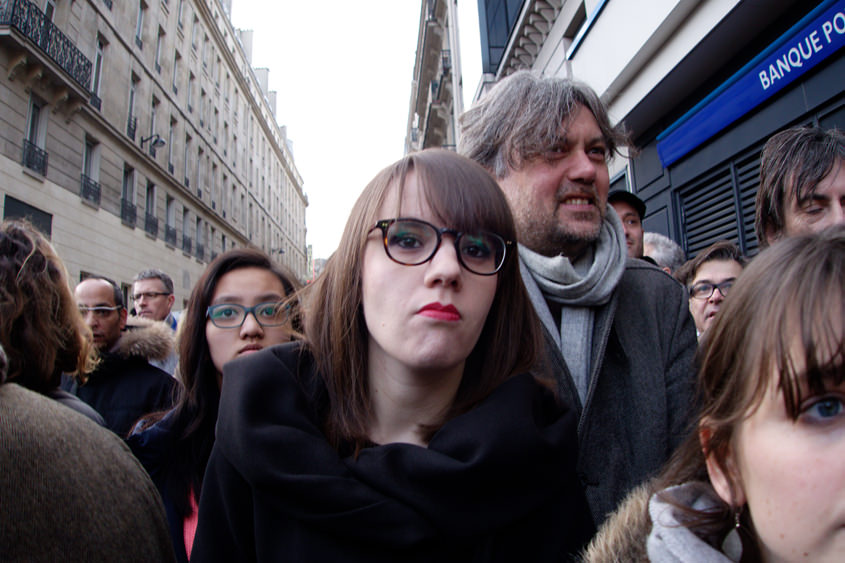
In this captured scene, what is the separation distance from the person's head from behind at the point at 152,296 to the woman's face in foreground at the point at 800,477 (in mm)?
5727

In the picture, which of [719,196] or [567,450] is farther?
[719,196]

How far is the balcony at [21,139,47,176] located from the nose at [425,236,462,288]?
16.7 meters

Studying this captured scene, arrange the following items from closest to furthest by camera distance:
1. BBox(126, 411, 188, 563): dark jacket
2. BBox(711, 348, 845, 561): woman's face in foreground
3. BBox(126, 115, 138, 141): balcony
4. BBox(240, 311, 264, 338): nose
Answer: BBox(711, 348, 845, 561): woman's face in foreground, BBox(126, 411, 188, 563): dark jacket, BBox(240, 311, 264, 338): nose, BBox(126, 115, 138, 141): balcony

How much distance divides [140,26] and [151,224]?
7932 mm

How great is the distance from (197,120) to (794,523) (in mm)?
31404

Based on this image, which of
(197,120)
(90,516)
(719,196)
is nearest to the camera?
(90,516)

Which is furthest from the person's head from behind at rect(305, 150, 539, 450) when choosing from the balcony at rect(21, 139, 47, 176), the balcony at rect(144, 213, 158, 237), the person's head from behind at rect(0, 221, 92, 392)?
the balcony at rect(144, 213, 158, 237)

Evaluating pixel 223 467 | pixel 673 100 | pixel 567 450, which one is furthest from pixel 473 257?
pixel 673 100

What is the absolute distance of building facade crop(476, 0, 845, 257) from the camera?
15.1 ft

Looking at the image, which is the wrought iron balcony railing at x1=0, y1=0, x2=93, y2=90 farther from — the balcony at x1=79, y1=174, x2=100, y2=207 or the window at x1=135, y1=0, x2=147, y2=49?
the window at x1=135, y1=0, x2=147, y2=49

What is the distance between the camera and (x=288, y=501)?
1186mm

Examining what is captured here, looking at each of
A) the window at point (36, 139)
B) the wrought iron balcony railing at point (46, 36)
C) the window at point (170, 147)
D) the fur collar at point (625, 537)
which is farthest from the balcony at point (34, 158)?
the fur collar at point (625, 537)

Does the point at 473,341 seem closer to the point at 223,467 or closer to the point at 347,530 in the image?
the point at 347,530

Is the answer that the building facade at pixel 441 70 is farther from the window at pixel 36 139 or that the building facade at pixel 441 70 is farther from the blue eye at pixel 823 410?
the blue eye at pixel 823 410
